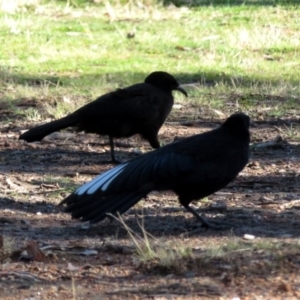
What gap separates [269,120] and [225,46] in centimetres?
613

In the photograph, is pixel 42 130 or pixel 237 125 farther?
pixel 42 130

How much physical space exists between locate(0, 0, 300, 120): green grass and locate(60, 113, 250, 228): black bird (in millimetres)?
4237

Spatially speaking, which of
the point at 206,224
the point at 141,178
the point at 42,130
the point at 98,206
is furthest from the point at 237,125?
the point at 42,130

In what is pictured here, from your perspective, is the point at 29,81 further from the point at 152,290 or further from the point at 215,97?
the point at 152,290

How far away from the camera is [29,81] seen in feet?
42.3

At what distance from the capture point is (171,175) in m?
5.82

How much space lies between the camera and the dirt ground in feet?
15.4

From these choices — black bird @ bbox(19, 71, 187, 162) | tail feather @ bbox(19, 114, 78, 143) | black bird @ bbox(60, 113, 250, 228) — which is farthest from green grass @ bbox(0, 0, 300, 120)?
A: black bird @ bbox(60, 113, 250, 228)

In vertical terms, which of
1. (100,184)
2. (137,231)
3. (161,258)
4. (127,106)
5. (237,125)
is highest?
(237,125)

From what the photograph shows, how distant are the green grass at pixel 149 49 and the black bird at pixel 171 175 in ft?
13.9

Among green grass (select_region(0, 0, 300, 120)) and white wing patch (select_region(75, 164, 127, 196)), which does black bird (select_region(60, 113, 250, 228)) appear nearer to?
white wing patch (select_region(75, 164, 127, 196))

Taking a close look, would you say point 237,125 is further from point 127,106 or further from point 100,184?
point 127,106

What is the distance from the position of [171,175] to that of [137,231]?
0.45 metres

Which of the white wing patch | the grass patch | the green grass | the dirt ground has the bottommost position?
the green grass
